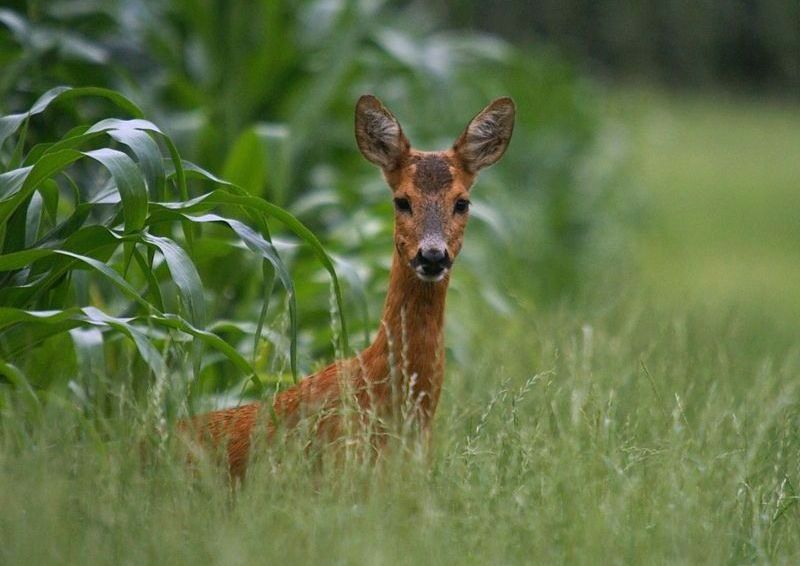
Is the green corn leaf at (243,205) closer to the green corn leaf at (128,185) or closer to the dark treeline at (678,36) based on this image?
the green corn leaf at (128,185)

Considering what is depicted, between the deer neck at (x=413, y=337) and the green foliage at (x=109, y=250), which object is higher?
the green foliage at (x=109, y=250)

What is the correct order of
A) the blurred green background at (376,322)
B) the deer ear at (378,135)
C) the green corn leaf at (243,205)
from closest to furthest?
the blurred green background at (376,322), the green corn leaf at (243,205), the deer ear at (378,135)

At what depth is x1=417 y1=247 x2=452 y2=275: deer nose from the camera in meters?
3.98

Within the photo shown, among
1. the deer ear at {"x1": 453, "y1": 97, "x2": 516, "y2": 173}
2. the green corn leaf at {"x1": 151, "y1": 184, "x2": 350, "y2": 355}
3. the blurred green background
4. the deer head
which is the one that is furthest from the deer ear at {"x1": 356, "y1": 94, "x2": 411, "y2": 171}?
the green corn leaf at {"x1": 151, "y1": 184, "x2": 350, "y2": 355}

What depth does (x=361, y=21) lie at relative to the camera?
7.02m

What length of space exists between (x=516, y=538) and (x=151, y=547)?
764 millimetres

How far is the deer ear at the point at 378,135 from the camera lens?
4371 millimetres

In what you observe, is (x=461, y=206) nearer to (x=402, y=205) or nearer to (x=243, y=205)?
(x=402, y=205)

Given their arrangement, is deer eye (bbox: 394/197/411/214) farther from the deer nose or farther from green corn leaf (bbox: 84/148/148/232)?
green corn leaf (bbox: 84/148/148/232)

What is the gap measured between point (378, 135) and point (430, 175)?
0.24 meters

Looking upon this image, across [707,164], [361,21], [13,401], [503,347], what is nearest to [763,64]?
[707,164]

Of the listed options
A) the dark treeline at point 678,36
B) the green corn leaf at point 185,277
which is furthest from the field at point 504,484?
the dark treeline at point 678,36

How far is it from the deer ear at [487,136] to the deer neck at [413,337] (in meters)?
0.42

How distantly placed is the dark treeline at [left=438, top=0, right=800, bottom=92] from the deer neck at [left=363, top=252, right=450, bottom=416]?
42.9ft
